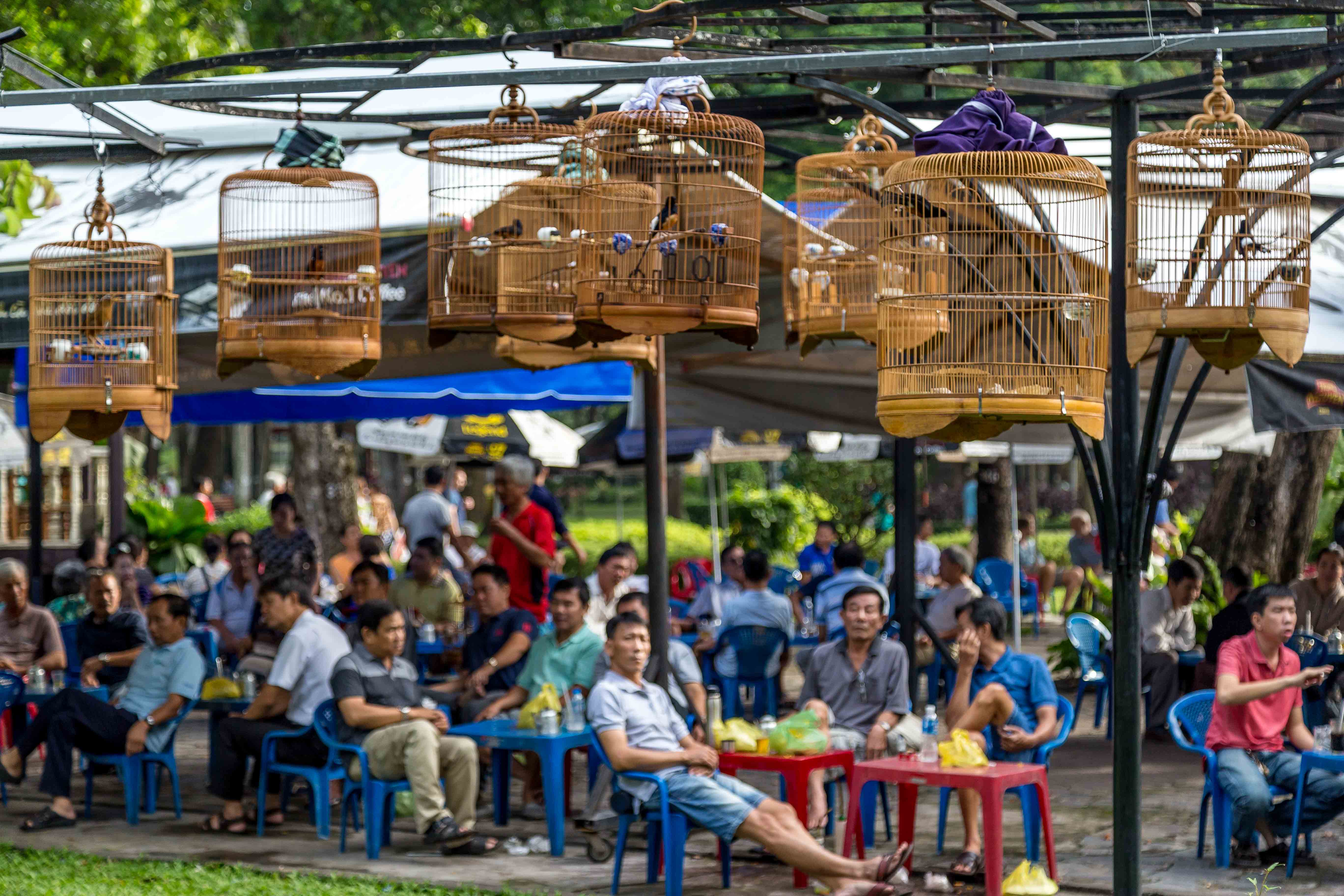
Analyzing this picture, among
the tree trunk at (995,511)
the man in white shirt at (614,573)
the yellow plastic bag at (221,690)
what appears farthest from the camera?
the tree trunk at (995,511)

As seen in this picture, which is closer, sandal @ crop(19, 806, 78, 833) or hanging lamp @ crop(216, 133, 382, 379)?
hanging lamp @ crop(216, 133, 382, 379)

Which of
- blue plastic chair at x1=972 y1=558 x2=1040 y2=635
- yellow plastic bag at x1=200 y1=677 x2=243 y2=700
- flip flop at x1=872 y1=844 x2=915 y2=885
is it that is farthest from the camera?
blue plastic chair at x1=972 y1=558 x2=1040 y2=635

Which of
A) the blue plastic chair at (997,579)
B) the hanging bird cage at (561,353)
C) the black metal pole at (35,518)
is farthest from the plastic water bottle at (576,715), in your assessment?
the blue plastic chair at (997,579)

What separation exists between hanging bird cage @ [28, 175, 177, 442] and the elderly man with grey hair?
6502 millimetres

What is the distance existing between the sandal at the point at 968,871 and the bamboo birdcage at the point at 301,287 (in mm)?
3418

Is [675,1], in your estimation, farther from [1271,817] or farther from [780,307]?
[1271,817]

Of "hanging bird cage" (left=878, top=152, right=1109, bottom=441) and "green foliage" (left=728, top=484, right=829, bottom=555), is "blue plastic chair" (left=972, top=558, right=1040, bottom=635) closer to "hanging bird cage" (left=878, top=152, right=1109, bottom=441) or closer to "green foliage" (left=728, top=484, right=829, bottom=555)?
"green foliage" (left=728, top=484, right=829, bottom=555)

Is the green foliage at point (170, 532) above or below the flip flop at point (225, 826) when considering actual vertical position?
above

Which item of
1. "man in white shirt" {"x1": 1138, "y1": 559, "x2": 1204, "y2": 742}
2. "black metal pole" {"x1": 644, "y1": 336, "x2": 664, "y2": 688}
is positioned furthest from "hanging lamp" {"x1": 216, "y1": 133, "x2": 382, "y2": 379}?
"man in white shirt" {"x1": 1138, "y1": 559, "x2": 1204, "y2": 742}

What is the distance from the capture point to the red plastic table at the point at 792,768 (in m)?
7.26

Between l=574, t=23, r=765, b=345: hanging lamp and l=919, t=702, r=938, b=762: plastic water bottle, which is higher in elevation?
l=574, t=23, r=765, b=345: hanging lamp

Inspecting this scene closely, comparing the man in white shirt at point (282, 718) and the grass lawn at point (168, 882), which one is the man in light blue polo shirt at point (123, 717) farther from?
the grass lawn at point (168, 882)

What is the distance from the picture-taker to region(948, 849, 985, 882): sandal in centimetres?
721

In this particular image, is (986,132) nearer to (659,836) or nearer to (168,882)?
(659,836)
